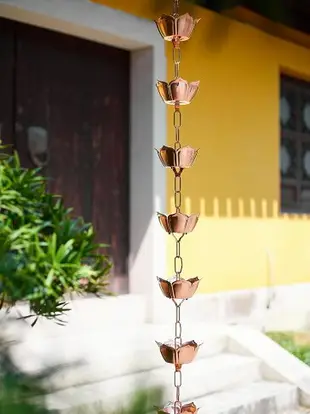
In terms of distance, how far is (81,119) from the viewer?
4379 millimetres

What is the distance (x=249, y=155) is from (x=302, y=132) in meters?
0.95

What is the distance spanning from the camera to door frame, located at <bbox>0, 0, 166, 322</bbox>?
4422 mm

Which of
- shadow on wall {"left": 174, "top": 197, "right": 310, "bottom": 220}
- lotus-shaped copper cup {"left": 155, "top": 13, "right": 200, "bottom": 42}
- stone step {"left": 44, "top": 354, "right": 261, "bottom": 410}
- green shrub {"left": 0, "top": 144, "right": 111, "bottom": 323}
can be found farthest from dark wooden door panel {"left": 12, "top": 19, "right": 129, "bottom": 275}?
lotus-shaped copper cup {"left": 155, "top": 13, "right": 200, "bottom": 42}

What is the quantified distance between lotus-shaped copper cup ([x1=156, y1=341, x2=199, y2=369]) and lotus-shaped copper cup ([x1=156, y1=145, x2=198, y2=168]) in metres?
0.46

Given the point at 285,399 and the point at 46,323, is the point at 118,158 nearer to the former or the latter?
the point at 46,323

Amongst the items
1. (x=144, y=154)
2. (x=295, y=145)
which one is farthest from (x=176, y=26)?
(x=295, y=145)

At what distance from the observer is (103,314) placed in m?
4.26

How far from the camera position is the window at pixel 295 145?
5.80 metres

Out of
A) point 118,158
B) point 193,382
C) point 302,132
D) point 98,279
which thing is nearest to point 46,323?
point 193,382

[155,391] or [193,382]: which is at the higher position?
[155,391]

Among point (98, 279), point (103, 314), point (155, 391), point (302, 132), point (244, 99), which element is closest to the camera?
point (155, 391)

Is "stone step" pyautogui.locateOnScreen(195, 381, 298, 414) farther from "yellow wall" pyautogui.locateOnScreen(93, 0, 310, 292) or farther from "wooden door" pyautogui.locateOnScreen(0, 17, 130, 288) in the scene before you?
"wooden door" pyautogui.locateOnScreen(0, 17, 130, 288)

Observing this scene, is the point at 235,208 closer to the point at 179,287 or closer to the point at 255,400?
the point at 255,400

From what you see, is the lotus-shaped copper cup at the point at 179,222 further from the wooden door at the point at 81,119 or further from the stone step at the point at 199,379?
the wooden door at the point at 81,119
